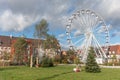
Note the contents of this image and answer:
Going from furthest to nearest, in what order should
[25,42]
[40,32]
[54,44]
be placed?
[54,44] < [40,32] < [25,42]

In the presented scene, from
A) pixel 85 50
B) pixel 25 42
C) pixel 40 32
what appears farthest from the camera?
pixel 40 32

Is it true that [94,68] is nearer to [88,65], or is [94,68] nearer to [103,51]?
[88,65]

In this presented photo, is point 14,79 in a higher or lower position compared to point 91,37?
lower

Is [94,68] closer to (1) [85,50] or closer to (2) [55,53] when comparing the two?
(1) [85,50]

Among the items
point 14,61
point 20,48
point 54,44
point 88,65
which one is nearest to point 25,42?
point 20,48

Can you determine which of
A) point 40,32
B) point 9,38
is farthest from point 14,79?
point 9,38

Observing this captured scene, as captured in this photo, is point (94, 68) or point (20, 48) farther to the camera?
point (20, 48)

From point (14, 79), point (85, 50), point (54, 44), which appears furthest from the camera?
point (54, 44)

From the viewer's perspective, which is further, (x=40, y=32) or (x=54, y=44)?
(x=54, y=44)

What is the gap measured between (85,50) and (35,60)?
582 inches

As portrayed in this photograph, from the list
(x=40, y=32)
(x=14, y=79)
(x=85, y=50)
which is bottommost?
(x=14, y=79)

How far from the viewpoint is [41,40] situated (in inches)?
2726

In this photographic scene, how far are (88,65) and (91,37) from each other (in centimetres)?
2802

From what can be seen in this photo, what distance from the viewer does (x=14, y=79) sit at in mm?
17641
